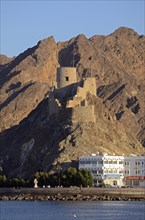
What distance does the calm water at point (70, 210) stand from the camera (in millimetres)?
154250

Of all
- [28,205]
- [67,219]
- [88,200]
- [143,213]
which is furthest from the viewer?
[88,200]

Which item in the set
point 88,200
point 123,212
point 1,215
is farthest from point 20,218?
point 88,200

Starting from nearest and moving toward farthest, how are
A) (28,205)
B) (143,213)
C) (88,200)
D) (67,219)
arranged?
(67,219) < (143,213) < (28,205) < (88,200)

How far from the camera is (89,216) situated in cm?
15512

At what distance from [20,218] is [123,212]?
18.7m

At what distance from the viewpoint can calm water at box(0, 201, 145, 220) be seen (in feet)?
506

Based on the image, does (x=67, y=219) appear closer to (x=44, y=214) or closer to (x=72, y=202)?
(x=44, y=214)

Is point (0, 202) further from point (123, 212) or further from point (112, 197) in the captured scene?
point (123, 212)

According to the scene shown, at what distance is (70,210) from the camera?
16775 cm

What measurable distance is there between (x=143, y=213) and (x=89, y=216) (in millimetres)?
9884

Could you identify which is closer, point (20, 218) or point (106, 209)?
point (20, 218)

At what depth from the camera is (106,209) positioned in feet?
560

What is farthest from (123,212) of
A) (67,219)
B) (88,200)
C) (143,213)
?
(88,200)

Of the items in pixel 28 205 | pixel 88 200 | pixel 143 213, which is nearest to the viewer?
pixel 143 213
